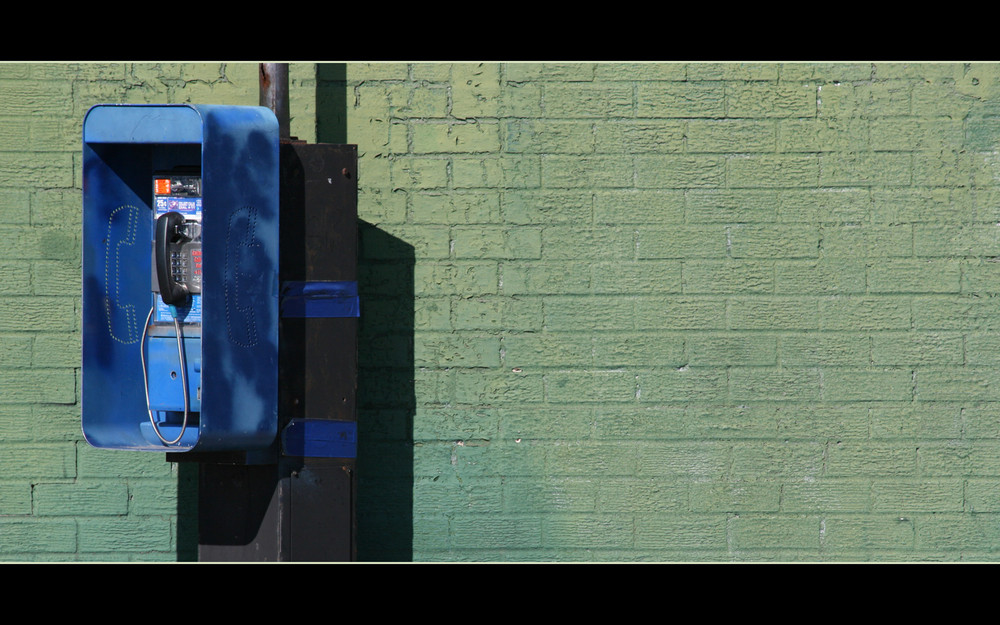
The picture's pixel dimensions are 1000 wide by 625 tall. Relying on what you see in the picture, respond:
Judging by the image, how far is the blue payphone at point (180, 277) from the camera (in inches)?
143

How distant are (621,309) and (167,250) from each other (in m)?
2.02

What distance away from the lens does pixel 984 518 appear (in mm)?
4355

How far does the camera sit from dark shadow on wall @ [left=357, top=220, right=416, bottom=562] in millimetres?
4379

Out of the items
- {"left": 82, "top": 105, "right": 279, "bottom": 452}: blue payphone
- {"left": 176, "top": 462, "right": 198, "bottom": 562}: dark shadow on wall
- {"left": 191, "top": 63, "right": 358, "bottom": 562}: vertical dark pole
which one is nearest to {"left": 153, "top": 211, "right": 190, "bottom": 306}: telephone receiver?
{"left": 82, "top": 105, "right": 279, "bottom": 452}: blue payphone

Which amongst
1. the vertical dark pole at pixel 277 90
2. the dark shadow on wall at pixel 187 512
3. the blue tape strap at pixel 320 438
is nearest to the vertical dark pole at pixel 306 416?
the blue tape strap at pixel 320 438

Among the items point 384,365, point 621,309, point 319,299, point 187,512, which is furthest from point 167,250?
point 621,309

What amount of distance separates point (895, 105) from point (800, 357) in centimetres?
125

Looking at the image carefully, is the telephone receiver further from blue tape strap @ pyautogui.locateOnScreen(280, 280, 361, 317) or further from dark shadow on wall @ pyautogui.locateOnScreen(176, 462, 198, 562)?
dark shadow on wall @ pyautogui.locateOnScreen(176, 462, 198, 562)

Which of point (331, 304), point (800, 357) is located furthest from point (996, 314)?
point (331, 304)

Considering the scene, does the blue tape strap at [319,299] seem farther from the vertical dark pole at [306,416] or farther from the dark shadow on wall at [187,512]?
the dark shadow on wall at [187,512]

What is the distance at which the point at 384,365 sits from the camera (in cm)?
439

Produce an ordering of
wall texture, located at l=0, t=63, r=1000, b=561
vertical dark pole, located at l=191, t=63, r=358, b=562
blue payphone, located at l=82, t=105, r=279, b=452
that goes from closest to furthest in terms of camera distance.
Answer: blue payphone, located at l=82, t=105, r=279, b=452
vertical dark pole, located at l=191, t=63, r=358, b=562
wall texture, located at l=0, t=63, r=1000, b=561

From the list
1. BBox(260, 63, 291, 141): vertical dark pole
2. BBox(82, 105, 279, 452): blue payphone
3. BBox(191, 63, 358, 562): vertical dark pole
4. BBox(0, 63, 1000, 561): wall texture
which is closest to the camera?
BBox(82, 105, 279, 452): blue payphone

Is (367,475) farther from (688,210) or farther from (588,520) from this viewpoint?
(688,210)
